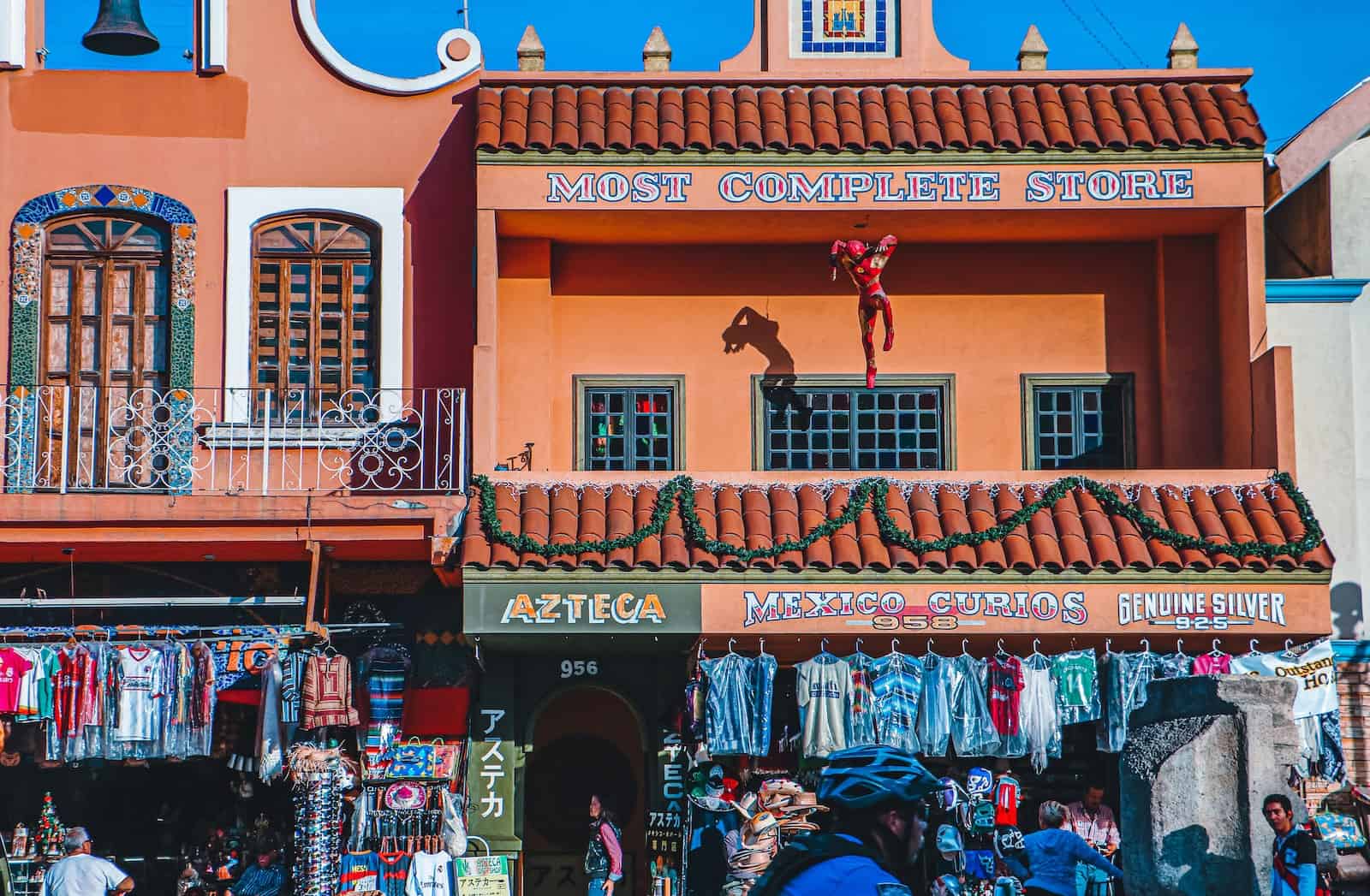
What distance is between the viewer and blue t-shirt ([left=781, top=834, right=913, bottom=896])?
549 centimetres

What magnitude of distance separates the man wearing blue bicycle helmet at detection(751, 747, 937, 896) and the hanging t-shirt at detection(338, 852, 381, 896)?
11.8 meters

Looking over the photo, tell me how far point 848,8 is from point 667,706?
23.2ft

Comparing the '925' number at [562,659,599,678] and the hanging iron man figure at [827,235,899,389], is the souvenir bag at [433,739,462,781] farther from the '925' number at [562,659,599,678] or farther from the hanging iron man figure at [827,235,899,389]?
the hanging iron man figure at [827,235,899,389]

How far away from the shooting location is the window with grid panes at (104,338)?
731 inches

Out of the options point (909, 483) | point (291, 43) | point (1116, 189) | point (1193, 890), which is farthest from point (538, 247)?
point (1193, 890)

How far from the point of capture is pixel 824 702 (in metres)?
17.5

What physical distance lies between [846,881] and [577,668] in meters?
13.4

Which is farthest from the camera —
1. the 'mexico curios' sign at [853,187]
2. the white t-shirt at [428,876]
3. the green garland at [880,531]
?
the 'mexico curios' sign at [853,187]

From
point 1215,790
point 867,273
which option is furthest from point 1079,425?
point 1215,790

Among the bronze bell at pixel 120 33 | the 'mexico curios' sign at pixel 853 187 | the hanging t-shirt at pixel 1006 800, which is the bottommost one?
the hanging t-shirt at pixel 1006 800

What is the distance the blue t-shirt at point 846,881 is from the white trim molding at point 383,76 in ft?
48.2

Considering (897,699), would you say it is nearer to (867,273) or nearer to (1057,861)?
(867,273)

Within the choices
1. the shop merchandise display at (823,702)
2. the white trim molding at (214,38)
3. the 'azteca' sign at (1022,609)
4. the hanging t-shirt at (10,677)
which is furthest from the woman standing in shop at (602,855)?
the white trim molding at (214,38)

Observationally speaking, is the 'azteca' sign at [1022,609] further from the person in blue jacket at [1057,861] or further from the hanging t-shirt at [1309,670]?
the person in blue jacket at [1057,861]
